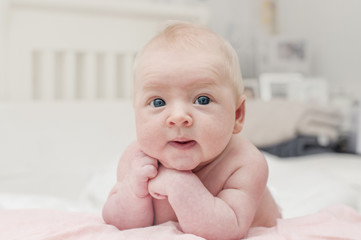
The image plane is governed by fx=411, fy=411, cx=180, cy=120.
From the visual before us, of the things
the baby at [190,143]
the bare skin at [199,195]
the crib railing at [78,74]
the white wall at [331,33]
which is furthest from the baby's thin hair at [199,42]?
the white wall at [331,33]

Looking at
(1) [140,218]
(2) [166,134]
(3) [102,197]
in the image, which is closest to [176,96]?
(2) [166,134]

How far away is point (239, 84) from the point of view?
0.57m

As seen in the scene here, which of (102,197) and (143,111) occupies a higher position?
(143,111)

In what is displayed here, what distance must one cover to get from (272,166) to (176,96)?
37.2 inches

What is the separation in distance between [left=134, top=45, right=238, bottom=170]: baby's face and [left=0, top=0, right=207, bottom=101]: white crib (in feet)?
4.43

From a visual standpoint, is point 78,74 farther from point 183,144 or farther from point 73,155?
point 183,144

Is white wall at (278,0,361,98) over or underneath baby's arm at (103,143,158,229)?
over

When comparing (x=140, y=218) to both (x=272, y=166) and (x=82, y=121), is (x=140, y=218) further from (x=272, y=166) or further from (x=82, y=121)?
(x=82, y=121)

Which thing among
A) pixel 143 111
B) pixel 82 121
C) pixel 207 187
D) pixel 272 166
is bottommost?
pixel 272 166

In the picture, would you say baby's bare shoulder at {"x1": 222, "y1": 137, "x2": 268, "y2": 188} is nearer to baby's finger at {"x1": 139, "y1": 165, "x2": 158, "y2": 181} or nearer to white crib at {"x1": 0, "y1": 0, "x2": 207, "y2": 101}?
baby's finger at {"x1": 139, "y1": 165, "x2": 158, "y2": 181}

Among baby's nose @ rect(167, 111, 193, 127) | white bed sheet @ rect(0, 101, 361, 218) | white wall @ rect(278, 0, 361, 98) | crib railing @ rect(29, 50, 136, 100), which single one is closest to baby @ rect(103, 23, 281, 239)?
baby's nose @ rect(167, 111, 193, 127)

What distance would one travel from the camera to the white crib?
1725 millimetres

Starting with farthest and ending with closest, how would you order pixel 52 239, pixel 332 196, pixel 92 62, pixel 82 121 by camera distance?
pixel 92 62 < pixel 82 121 < pixel 332 196 < pixel 52 239

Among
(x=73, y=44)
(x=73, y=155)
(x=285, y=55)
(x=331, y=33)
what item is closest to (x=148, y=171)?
(x=73, y=155)
